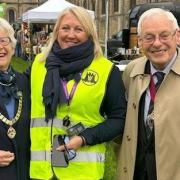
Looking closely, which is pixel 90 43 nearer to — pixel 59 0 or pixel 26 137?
pixel 26 137

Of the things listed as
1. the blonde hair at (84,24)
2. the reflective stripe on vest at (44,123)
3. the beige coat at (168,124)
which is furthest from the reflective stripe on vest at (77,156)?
the blonde hair at (84,24)

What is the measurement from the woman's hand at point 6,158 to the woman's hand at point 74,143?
0.29 m

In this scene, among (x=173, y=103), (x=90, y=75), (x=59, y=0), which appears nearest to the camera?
(x=173, y=103)

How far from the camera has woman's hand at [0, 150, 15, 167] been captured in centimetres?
256

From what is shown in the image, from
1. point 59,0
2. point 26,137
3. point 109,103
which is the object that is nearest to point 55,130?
point 26,137

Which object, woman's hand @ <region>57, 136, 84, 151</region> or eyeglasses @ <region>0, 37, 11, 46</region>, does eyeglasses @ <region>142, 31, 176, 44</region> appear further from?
eyeglasses @ <region>0, 37, 11, 46</region>

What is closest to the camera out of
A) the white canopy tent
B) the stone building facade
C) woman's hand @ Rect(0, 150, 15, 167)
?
woman's hand @ Rect(0, 150, 15, 167)

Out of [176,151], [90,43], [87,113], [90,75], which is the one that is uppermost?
[90,43]

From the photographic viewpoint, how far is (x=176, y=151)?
261 centimetres

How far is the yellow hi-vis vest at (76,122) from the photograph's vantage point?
2719 mm

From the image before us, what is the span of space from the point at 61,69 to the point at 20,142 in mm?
509

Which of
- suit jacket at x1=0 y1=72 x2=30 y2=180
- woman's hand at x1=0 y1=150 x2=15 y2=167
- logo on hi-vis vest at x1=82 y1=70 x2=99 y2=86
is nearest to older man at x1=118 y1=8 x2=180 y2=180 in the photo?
logo on hi-vis vest at x1=82 y1=70 x2=99 y2=86

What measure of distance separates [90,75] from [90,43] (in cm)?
20

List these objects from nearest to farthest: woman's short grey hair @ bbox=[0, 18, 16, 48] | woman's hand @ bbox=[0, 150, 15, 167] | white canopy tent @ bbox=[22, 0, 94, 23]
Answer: woman's hand @ bbox=[0, 150, 15, 167] → woman's short grey hair @ bbox=[0, 18, 16, 48] → white canopy tent @ bbox=[22, 0, 94, 23]
